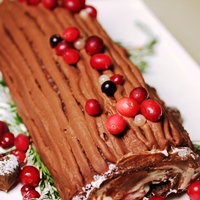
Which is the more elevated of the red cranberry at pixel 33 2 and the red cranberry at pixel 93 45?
the red cranberry at pixel 33 2

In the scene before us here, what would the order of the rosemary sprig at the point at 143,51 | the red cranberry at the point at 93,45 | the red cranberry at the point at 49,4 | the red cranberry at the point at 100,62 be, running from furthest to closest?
the rosemary sprig at the point at 143,51 < the red cranberry at the point at 49,4 < the red cranberry at the point at 93,45 < the red cranberry at the point at 100,62

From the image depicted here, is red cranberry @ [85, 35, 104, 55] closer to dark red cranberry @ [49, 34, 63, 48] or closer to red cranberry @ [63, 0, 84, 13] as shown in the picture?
dark red cranberry @ [49, 34, 63, 48]

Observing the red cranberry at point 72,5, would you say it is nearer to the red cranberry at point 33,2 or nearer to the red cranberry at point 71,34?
the red cranberry at point 33,2

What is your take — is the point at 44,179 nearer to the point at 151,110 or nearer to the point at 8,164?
the point at 8,164

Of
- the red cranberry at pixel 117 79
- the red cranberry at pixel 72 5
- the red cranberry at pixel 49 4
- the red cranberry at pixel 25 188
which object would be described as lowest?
the red cranberry at pixel 25 188

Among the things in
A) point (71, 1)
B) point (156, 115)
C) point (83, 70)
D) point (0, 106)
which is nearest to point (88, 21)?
point (71, 1)

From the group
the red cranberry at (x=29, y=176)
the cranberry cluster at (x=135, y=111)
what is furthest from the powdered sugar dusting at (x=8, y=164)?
the cranberry cluster at (x=135, y=111)
